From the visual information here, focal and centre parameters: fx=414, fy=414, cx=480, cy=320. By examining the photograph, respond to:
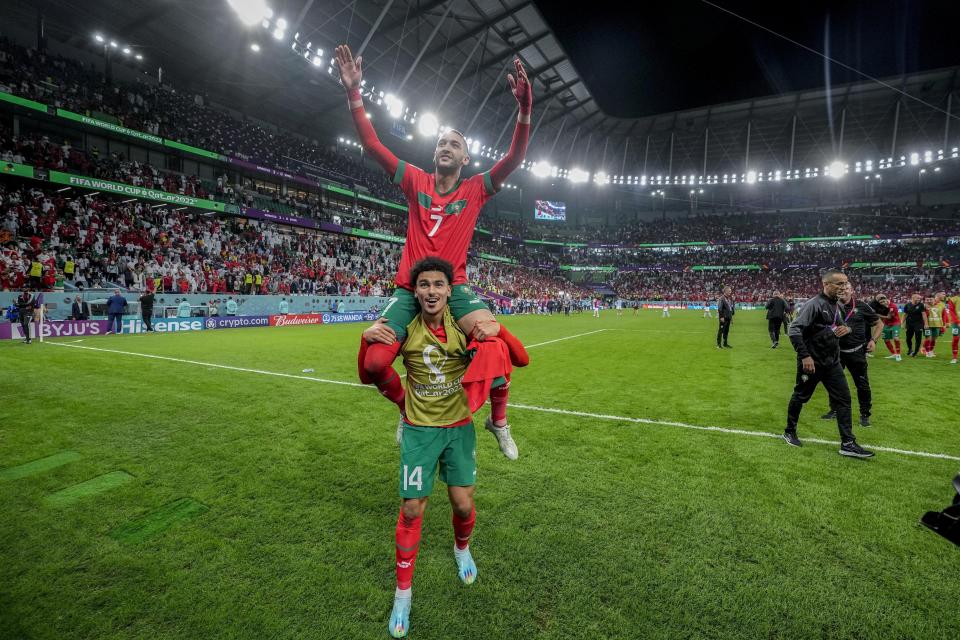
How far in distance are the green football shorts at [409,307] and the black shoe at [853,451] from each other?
486 cm

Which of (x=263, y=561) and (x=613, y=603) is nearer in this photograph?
(x=613, y=603)

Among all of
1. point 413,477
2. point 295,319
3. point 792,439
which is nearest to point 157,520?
point 413,477

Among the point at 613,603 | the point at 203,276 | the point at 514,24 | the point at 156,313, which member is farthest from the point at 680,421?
the point at 514,24

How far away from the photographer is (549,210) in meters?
72.6

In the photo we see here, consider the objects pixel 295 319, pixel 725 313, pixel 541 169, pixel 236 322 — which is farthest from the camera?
pixel 541 169

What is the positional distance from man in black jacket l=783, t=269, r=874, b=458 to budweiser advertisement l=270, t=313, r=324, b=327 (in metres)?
25.1

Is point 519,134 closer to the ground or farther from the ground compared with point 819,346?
farther from the ground

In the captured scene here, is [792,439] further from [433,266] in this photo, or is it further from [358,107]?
[358,107]

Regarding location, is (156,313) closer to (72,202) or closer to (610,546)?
(72,202)

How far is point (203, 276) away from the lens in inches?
971

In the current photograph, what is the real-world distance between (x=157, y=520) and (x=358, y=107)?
12.3 feet

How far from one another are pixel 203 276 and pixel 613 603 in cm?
2844

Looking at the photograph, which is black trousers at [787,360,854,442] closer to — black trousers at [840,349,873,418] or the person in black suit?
black trousers at [840,349,873,418]

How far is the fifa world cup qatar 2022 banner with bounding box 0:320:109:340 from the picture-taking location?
15008 mm
